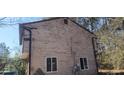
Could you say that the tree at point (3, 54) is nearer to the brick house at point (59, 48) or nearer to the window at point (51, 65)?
the brick house at point (59, 48)

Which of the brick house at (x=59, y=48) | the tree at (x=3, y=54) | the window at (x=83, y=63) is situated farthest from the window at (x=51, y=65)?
the tree at (x=3, y=54)

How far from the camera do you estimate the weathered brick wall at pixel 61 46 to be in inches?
93.5

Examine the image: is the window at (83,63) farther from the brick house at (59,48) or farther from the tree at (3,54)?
the tree at (3,54)

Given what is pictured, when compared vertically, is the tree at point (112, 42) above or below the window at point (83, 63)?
above

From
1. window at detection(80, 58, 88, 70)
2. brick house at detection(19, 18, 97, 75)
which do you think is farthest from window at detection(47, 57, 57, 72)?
window at detection(80, 58, 88, 70)

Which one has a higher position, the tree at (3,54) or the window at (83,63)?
the tree at (3,54)

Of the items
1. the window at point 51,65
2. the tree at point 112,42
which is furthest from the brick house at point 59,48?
the tree at point 112,42

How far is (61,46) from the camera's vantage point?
239 cm

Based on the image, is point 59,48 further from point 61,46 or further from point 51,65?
point 51,65

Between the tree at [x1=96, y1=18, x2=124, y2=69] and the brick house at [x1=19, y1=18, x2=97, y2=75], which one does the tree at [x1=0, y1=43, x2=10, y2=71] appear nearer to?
the brick house at [x1=19, y1=18, x2=97, y2=75]

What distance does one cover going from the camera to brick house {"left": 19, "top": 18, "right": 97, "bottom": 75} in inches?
93.1

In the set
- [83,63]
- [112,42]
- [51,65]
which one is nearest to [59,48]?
[51,65]
